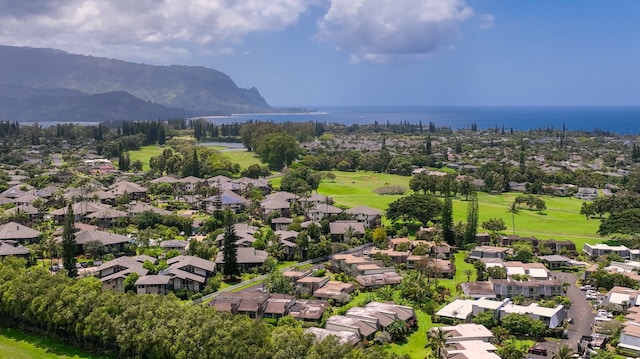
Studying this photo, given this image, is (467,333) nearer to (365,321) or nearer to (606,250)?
(365,321)

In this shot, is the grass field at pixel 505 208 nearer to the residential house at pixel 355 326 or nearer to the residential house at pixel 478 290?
the residential house at pixel 478 290

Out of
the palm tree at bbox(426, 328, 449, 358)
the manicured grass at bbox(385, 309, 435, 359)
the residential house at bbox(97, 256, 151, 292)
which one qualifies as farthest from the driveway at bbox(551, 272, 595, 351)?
the residential house at bbox(97, 256, 151, 292)

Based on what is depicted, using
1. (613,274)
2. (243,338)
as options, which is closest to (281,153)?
(613,274)

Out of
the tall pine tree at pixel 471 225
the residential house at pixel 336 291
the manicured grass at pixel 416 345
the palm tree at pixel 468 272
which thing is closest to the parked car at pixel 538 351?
the manicured grass at pixel 416 345

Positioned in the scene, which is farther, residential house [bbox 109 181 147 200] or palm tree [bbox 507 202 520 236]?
residential house [bbox 109 181 147 200]

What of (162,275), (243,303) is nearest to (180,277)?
(162,275)

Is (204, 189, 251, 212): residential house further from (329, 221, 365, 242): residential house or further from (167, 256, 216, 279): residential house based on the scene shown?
(167, 256, 216, 279): residential house
